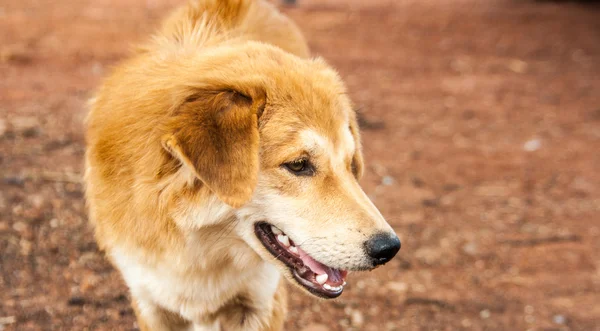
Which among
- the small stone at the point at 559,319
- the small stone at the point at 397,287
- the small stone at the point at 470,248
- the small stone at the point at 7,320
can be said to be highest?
the small stone at the point at 7,320

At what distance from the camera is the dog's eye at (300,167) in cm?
289

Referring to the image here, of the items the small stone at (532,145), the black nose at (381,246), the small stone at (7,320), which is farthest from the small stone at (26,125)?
the small stone at (532,145)

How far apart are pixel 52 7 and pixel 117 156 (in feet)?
32.1

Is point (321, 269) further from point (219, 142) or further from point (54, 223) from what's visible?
point (54, 223)

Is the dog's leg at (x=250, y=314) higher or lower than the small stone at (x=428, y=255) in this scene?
higher

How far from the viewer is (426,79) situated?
1002 centimetres

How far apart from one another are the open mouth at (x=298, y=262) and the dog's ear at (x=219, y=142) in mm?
353

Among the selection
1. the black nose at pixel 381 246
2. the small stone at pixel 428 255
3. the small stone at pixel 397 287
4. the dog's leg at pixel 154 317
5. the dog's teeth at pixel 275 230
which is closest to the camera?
the black nose at pixel 381 246

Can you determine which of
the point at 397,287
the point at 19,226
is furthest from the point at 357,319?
the point at 19,226

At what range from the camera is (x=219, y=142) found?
275 cm

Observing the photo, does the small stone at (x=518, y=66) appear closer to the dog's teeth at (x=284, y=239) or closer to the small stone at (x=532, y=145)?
the small stone at (x=532, y=145)

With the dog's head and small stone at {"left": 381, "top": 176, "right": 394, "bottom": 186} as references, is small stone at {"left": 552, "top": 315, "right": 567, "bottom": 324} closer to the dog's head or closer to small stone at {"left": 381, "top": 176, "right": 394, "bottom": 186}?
small stone at {"left": 381, "top": 176, "right": 394, "bottom": 186}

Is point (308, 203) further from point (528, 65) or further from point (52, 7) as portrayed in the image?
point (52, 7)

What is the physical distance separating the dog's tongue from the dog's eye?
0.34 metres
